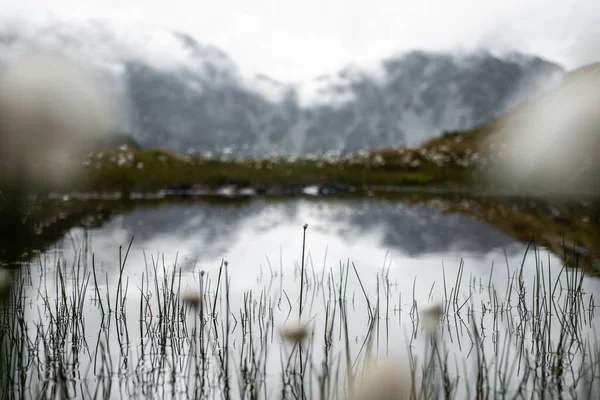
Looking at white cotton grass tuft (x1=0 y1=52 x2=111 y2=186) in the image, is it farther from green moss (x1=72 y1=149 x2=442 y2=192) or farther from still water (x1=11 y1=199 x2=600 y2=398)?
green moss (x1=72 y1=149 x2=442 y2=192)

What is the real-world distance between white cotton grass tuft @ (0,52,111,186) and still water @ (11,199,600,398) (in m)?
1.60

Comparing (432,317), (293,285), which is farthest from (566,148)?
(432,317)

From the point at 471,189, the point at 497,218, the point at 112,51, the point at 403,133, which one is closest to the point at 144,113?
the point at 112,51

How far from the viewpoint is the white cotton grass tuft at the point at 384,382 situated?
3307 millimetres

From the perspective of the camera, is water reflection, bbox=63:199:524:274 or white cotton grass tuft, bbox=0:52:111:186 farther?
water reflection, bbox=63:199:524:274

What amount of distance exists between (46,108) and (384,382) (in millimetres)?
2555

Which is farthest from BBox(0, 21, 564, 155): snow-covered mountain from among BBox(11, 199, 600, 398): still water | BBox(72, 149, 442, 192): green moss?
BBox(11, 199, 600, 398): still water

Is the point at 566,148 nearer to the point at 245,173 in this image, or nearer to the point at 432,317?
the point at 245,173

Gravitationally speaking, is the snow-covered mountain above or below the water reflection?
above

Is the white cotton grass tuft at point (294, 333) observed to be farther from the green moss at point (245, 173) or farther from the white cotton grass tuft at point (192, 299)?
the green moss at point (245, 173)

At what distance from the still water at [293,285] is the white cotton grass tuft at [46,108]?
160 centimetres

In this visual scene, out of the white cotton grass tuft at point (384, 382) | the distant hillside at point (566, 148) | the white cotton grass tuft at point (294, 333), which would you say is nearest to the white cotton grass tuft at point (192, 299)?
the white cotton grass tuft at point (294, 333)

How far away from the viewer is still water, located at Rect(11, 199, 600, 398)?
435cm

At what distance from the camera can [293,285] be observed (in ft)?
23.3
